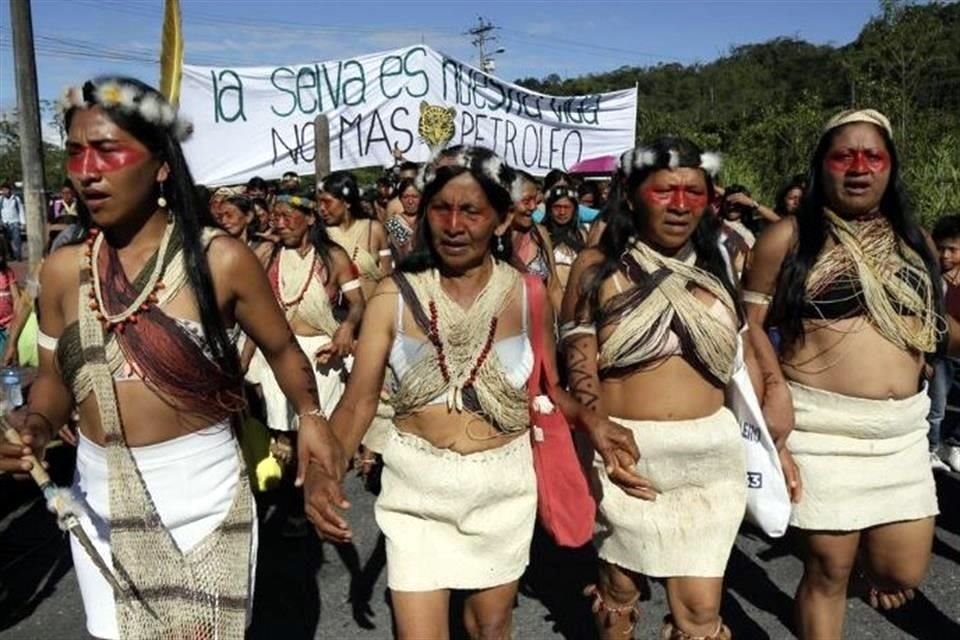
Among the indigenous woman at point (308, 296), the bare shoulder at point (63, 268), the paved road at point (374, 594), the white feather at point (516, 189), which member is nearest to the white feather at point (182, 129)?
the bare shoulder at point (63, 268)

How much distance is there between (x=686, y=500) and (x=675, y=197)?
983 millimetres

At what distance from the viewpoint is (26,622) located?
4.08m

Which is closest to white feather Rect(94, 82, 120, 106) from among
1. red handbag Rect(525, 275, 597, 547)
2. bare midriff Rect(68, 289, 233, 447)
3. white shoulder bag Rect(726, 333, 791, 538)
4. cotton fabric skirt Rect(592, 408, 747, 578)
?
bare midriff Rect(68, 289, 233, 447)

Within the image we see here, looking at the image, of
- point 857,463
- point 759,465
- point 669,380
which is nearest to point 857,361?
point 857,463

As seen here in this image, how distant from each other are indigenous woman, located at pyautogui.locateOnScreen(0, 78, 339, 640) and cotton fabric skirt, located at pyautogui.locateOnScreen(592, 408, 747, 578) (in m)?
1.11

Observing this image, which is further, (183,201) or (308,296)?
(308,296)

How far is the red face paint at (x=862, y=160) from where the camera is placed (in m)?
3.09

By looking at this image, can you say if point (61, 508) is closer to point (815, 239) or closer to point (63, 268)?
point (63, 268)

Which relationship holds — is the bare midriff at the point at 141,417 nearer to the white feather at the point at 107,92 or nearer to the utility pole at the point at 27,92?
the white feather at the point at 107,92

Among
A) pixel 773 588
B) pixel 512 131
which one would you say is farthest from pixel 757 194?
pixel 773 588

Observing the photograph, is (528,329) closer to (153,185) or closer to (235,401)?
(235,401)

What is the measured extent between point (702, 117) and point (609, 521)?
4902 centimetres

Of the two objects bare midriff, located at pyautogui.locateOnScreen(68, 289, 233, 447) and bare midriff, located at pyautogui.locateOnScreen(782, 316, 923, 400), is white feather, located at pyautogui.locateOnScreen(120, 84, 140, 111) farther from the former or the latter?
bare midriff, located at pyautogui.locateOnScreen(782, 316, 923, 400)

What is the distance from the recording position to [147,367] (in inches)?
92.4
